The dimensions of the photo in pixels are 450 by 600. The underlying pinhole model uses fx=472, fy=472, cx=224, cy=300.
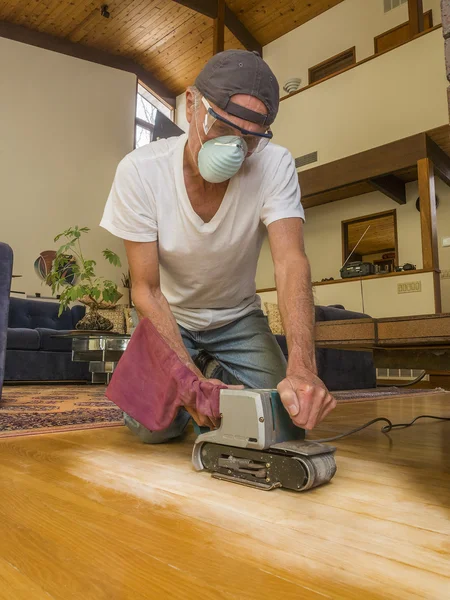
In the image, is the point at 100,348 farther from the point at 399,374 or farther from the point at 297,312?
the point at 399,374

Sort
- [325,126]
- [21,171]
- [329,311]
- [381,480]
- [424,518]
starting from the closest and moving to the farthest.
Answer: [424,518]
[381,480]
[329,311]
[325,126]
[21,171]

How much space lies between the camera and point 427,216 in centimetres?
495

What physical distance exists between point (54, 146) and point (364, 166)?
4435 mm

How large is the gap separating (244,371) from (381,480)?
59cm

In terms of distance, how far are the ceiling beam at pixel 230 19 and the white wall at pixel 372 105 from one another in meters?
1.57

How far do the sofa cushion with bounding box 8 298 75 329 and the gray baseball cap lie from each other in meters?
4.54

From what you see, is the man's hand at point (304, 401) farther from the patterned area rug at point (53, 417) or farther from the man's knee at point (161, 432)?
the patterned area rug at point (53, 417)

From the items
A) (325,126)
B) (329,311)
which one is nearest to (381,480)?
(329,311)

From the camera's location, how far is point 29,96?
679 cm

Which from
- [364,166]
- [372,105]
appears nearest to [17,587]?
[364,166]

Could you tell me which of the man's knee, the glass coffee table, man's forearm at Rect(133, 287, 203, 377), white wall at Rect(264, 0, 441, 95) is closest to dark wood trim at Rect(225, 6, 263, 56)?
white wall at Rect(264, 0, 441, 95)

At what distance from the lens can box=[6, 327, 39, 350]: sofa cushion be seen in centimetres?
416

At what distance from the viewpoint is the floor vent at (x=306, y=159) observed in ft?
20.0

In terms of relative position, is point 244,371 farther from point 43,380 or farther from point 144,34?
point 144,34
